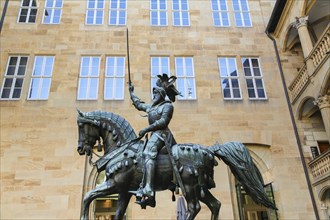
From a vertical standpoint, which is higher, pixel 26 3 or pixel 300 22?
pixel 26 3

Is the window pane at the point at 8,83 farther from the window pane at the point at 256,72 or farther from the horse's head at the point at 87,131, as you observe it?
the window pane at the point at 256,72

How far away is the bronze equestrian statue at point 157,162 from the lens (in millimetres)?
5262

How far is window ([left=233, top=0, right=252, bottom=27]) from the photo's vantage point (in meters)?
17.8

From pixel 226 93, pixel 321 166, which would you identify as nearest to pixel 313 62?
pixel 226 93

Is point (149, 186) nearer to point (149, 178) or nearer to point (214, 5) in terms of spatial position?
point (149, 178)

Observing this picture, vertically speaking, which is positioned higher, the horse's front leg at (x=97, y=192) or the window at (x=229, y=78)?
the window at (x=229, y=78)

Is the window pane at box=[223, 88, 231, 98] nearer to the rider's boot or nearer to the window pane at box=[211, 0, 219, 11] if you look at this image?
the window pane at box=[211, 0, 219, 11]

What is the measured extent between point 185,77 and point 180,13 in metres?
4.43

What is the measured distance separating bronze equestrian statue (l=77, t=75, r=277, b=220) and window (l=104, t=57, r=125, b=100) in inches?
376

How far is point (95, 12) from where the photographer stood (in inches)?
688

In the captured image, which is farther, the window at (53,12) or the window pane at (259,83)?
the window at (53,12)

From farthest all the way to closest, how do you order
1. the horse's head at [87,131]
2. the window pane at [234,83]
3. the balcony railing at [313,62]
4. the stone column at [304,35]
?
the window pane at [234,83]
the stone column at [304,35]
the balcony railing at [313,62]
the horse's head at [87,131]

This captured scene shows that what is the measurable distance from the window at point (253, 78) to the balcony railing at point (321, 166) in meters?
3.98

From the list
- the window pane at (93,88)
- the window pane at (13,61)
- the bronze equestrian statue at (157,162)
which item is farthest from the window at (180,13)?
the bronze equestrian statue at (157,162)
